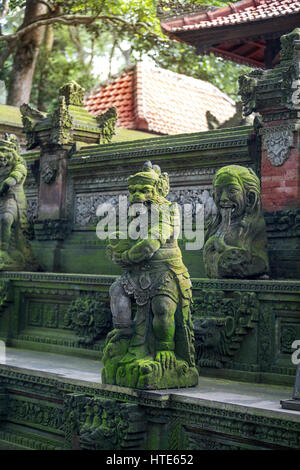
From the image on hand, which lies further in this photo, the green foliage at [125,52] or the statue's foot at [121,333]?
the green foliage at [125,52]

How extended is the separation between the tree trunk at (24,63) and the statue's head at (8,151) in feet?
34.7

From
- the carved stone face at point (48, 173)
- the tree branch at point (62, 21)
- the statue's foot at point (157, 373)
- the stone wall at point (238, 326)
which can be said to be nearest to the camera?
the statue's foot at point (157, 373)

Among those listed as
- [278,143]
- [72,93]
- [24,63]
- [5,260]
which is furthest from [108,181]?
[24,63]

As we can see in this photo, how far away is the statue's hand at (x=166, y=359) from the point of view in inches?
285

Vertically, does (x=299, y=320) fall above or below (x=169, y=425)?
above

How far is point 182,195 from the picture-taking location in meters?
11.0

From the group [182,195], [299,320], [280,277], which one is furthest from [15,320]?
[299,320]

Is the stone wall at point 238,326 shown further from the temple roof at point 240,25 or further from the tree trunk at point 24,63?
the tree trunk at point 24,63

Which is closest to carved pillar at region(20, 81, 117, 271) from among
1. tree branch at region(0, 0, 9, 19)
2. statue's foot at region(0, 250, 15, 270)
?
statue's foot at region(0, 250, 15, 270)

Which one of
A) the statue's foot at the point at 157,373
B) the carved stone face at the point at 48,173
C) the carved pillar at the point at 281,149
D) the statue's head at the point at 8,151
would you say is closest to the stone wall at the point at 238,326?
the statue's foot at the point at 157,373

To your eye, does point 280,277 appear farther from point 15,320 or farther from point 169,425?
point 15,320

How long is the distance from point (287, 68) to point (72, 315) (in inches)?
162

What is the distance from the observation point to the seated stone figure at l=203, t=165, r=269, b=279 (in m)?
8.80

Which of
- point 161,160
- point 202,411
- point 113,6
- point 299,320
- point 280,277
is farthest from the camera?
point 113,6
